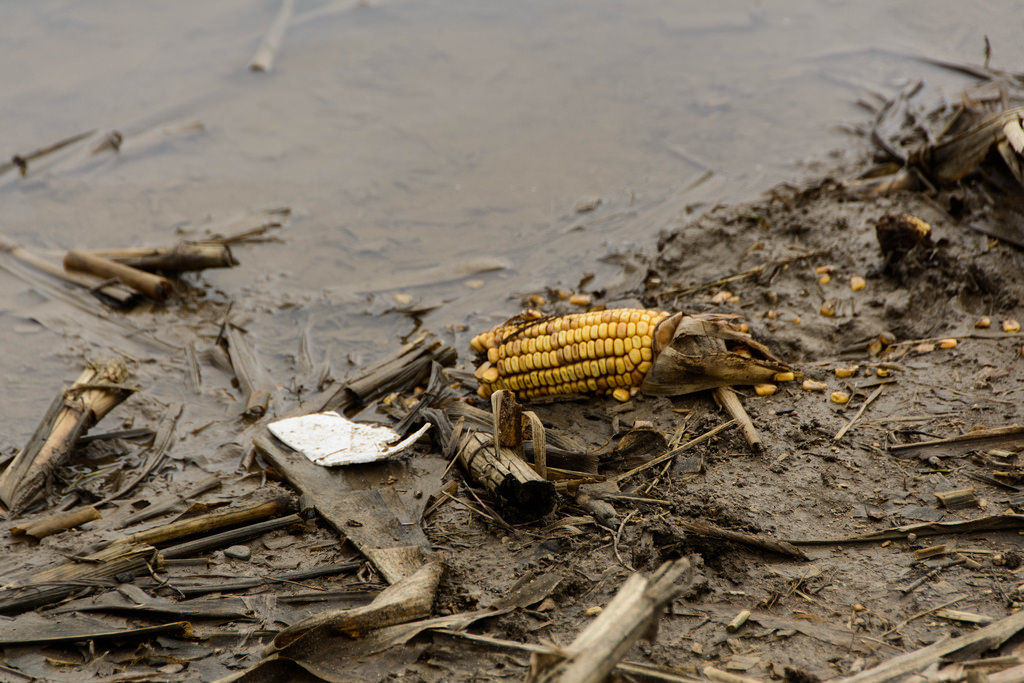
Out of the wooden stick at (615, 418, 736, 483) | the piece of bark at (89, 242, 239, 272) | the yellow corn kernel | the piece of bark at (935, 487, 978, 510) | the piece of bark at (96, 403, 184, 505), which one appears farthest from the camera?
the piece of bark at (89, 242, 239, 272)

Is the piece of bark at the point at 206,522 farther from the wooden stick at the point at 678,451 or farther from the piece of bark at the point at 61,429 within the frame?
the wooden stick at the point at 678,451

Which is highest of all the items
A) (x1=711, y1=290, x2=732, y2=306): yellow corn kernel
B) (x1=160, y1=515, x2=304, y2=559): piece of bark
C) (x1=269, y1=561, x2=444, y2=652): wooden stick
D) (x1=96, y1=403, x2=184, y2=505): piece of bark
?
(x1=711, y1=290, x2=732, y2=306): yellow corn kernel

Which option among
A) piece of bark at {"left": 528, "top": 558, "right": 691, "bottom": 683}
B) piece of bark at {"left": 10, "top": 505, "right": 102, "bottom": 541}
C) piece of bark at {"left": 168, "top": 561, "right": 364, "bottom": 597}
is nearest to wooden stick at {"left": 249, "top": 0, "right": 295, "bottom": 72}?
piece of bark at {"left": 10, "top": 505, "right": 102, "bottom": 541}

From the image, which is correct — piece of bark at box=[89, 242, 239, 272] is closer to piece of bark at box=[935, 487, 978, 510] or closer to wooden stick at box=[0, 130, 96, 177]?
wooden stick at box=[0, 130, 96, 177]

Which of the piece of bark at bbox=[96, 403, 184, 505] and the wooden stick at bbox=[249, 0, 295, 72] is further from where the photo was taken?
the wooden stick at bbox=[249, 0, 295, 72]

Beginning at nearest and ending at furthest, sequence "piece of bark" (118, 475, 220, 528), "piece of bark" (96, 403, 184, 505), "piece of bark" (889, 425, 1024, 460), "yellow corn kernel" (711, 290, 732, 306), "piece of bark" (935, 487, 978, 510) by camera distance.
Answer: "piece of bark" (935, 487, 978, 510) → "piece of bark" (889, 425, 1024, 460) → "piece of bark" (118, 475, 220, 528) → "piece of bark" (96, 403, 184, 505) → "yellow corn kernel" (711, 290, 732, 306)

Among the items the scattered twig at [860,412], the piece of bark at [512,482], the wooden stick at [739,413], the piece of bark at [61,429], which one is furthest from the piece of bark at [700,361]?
the piece of bark at [61,429]

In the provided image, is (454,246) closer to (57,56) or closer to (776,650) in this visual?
(776,650)
